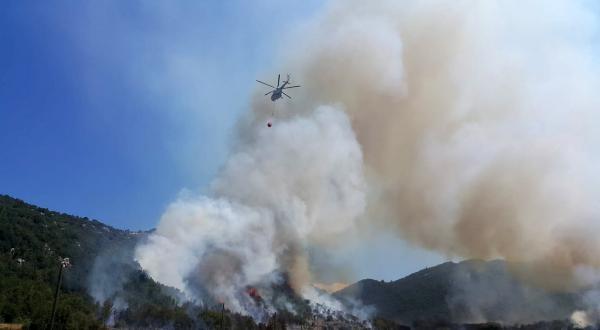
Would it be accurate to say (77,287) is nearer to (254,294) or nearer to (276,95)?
(254,294)

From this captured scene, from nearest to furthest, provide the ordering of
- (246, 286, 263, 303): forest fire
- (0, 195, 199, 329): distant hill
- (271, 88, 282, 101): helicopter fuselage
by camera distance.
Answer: (0, 195, 199, 329): distant hill
(271, 88, 282, 101): helicopter fuselage
(246, 286, 263, 303): forest fire

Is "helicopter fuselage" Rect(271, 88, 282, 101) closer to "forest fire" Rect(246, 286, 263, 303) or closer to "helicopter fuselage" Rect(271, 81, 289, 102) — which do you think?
"helicopter fuselage" Rect(271, 81, 289, 102)

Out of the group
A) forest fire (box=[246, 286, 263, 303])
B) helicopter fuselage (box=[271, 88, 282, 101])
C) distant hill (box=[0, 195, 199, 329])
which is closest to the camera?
distant hill (box=[0, 195, 199, 329])

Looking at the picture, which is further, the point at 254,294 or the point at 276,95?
the point at 254,294

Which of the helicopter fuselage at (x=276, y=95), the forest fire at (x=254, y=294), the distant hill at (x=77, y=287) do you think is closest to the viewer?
the distant hill at (x=77, y=287)

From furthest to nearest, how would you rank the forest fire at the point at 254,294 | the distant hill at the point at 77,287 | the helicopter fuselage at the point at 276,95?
the forest fire at the point at 254,294, the helicopter fuselage at the point at 276,95, the distant hill at the point at 77,287

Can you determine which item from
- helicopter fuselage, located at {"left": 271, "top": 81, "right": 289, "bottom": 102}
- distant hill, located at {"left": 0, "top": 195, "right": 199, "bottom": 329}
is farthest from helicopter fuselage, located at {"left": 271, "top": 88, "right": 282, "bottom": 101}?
distant hill, located at {"left": 0, "top": 195, "right": 199, "bottom": 329}

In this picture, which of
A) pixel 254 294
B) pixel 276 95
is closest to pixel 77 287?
pixel 254 294

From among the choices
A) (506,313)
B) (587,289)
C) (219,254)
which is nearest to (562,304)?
(506,313)

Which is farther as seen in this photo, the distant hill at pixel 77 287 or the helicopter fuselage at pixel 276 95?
the helicopter fuselage at pixel 276 95

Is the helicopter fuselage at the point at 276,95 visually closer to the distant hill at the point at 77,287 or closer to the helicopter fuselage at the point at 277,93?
the helicopter fuselage at the point at 277,93

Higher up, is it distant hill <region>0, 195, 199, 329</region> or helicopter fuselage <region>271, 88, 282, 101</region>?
helicopter fuselage <region>271, 88, 282, 101</region>

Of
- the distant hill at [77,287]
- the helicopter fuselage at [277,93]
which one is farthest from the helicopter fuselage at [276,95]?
the distant hill at [77,287]

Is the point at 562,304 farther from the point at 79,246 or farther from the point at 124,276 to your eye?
the point at 79,246
